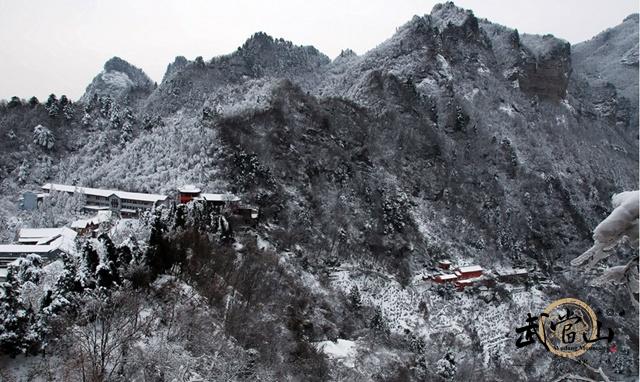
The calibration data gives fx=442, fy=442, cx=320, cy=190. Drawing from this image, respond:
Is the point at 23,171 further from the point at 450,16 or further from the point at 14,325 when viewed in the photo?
the point at 450,16

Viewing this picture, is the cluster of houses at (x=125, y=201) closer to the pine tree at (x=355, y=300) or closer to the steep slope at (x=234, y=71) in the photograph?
the pine tree at (x=355, y=300)

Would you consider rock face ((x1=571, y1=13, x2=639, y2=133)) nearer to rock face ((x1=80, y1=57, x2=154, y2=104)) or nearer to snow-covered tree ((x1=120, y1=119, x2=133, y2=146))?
snow-covered tree ((x1=120, y1=119, x2=133, y2=146))

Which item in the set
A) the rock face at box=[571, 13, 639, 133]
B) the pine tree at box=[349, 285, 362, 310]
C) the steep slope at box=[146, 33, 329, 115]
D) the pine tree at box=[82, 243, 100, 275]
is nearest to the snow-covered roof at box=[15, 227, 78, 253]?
the pine tree at box=[82, 243, 100, 275]

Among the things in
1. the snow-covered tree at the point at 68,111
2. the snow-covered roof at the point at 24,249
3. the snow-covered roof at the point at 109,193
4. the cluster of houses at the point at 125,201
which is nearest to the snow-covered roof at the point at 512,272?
the cluster of houses at the point at 125,201

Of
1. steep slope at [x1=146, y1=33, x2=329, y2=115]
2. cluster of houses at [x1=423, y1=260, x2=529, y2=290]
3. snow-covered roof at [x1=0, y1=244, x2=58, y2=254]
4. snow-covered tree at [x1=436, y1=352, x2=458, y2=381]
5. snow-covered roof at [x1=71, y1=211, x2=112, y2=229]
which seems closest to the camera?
snow-covered roof at [x1=0, y1=244, x2=58, y2=254]

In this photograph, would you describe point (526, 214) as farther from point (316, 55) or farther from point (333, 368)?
point (316, 55)
